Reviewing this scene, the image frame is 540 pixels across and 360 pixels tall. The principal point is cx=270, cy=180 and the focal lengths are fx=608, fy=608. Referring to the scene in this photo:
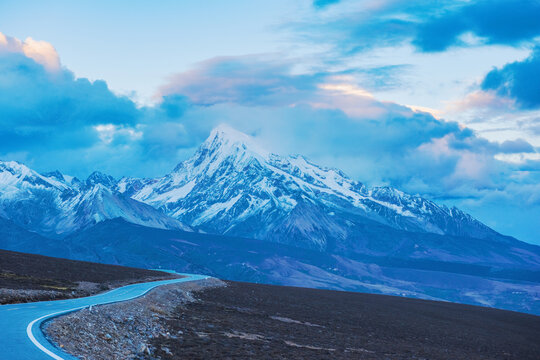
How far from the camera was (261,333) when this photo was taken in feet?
157

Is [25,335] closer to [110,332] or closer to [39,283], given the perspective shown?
[110,332]

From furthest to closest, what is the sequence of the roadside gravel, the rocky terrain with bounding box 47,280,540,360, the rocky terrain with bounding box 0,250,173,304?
1. the rocky terrain with bounding box 0,250,173,304
2. the rocky terrain with bounding box 47,280,540,360
3. the roadside gravel

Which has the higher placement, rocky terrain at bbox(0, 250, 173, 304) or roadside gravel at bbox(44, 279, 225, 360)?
rocky terrain at bbox(0, 250, 173, 304)

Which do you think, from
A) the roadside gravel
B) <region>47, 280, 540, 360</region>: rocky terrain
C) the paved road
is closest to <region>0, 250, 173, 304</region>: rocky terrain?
the paved road

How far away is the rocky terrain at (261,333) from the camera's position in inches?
1286

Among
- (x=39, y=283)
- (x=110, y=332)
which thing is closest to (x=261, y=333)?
(x=110, y=332)

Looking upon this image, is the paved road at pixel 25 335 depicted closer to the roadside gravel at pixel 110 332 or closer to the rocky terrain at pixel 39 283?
the roadside gravel at pixel 110 332

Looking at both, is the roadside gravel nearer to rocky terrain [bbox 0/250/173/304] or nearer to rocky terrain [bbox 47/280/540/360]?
rocky terrain [bbox 47/280/540/360]

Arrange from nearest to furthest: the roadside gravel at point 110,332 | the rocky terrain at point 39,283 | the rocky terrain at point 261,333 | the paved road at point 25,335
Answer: the paved road at point 25,335 < the roadside gravel at point 110,332 < the rocky terrain at point 261,333 < the rocky terrain at point 39,283

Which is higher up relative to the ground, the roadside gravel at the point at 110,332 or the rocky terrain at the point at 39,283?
the rocky terrain at the point at 39,283

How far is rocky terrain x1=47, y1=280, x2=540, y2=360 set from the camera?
107ft

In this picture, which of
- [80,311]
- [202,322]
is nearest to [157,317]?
[202,322]

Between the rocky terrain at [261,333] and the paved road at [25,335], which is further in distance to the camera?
the rocky terrain at [261,333]

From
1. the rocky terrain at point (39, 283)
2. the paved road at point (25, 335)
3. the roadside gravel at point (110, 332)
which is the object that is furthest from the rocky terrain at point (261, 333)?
the rocky terrain at point (39, 283)
